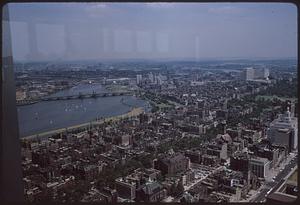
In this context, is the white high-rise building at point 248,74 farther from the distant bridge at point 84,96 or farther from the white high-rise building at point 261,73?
the distant bridge at point 84,96

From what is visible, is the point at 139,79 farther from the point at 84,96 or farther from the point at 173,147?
the point at 173,147

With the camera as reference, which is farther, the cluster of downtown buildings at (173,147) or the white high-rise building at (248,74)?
the white high-rise building at (248,74)

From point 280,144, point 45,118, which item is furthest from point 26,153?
point 280,144

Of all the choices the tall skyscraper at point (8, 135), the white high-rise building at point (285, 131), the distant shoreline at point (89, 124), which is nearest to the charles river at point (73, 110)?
the distant shoreline at point (89, 124)

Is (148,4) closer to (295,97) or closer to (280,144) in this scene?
(295,97)

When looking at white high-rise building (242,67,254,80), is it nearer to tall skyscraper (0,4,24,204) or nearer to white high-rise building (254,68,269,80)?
white high-rise building (254,68,269,80)

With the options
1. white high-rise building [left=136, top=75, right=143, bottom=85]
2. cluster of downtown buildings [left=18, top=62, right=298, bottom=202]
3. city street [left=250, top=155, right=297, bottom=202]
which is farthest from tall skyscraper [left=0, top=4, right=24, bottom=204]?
city street [left=250, top=155, right=297, bottom=202]

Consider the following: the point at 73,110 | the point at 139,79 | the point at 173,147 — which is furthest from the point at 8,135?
the point at 173,147

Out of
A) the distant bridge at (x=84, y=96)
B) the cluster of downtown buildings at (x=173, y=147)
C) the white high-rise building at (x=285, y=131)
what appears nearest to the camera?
the white high-rise building at (x=285, y=131)
